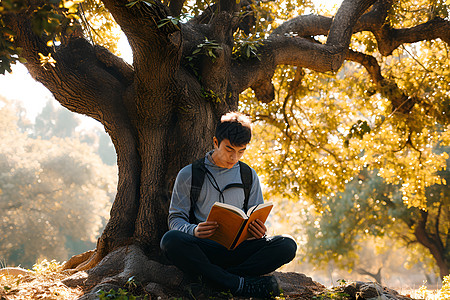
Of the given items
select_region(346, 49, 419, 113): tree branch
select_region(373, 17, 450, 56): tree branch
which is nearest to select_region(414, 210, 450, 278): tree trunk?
select_region(346, 49, 419, 113): tree branch

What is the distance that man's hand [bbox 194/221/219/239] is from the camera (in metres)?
3.13

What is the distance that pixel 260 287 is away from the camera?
3.34 m

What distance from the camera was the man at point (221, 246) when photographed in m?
3.25

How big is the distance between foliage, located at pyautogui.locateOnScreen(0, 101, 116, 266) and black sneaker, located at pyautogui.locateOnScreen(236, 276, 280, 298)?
20.4 m

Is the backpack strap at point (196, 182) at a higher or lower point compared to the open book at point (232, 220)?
higher

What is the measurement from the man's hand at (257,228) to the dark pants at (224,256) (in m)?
0.18

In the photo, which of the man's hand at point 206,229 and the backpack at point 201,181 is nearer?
the man's hand at point 206,229

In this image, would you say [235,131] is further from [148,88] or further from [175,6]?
[175,6]

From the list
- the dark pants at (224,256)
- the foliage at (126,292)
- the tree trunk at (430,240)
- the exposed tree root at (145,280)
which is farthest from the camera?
the tree trunk at (430,240)

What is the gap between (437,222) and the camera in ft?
48.9

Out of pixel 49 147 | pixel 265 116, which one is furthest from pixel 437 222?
pixel 49 147

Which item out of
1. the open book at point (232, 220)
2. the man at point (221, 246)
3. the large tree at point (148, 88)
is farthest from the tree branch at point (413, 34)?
the open book at point (232, 220)

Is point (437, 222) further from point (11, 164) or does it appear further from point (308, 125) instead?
point (11, 164)

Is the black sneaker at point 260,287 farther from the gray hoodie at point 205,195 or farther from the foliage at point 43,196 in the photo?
the foliage at point 43,196
